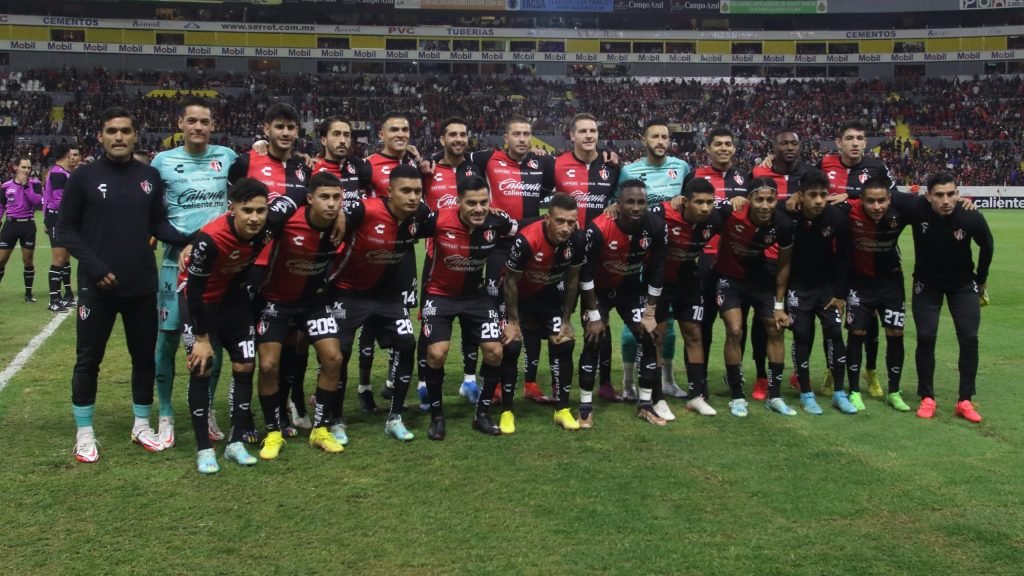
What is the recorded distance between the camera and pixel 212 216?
7.02 metres

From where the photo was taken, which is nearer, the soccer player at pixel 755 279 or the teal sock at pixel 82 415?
the teal sock at pixel 82 415

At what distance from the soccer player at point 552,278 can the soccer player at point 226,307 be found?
2.07 metres

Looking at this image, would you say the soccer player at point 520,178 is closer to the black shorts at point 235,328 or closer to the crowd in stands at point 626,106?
the black shorts at point 235,328

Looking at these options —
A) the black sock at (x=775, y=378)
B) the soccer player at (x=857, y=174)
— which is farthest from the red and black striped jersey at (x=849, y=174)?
the black sock at (x=775, y=378)

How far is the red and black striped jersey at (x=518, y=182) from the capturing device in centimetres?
862

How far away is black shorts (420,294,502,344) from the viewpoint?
23.8 ft

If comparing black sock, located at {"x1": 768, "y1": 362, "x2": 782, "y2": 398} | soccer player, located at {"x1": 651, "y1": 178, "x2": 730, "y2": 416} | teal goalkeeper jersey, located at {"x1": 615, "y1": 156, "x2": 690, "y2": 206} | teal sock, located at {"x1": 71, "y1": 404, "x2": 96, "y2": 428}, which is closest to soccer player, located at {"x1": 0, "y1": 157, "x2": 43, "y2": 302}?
teal sock, located at {"x1": 71, "y1": 404, "x2": 96, "y2": 428}

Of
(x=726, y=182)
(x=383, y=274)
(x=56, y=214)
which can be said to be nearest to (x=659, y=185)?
(x=726, y=182)

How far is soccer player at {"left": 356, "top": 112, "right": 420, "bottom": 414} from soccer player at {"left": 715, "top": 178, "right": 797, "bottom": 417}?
2887mm

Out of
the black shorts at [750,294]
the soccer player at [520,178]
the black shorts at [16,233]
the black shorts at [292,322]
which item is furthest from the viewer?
the black shorts at [16,233]

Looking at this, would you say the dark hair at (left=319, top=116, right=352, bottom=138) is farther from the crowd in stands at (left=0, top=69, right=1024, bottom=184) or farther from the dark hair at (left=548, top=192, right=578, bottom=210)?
the crowd in stands at (left=0, top=69, right=1024, bottom=184)

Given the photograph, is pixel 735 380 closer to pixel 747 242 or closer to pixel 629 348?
pixel 629 348

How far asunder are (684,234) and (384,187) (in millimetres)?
2803

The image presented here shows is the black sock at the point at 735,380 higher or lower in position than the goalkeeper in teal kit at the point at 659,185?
lower
